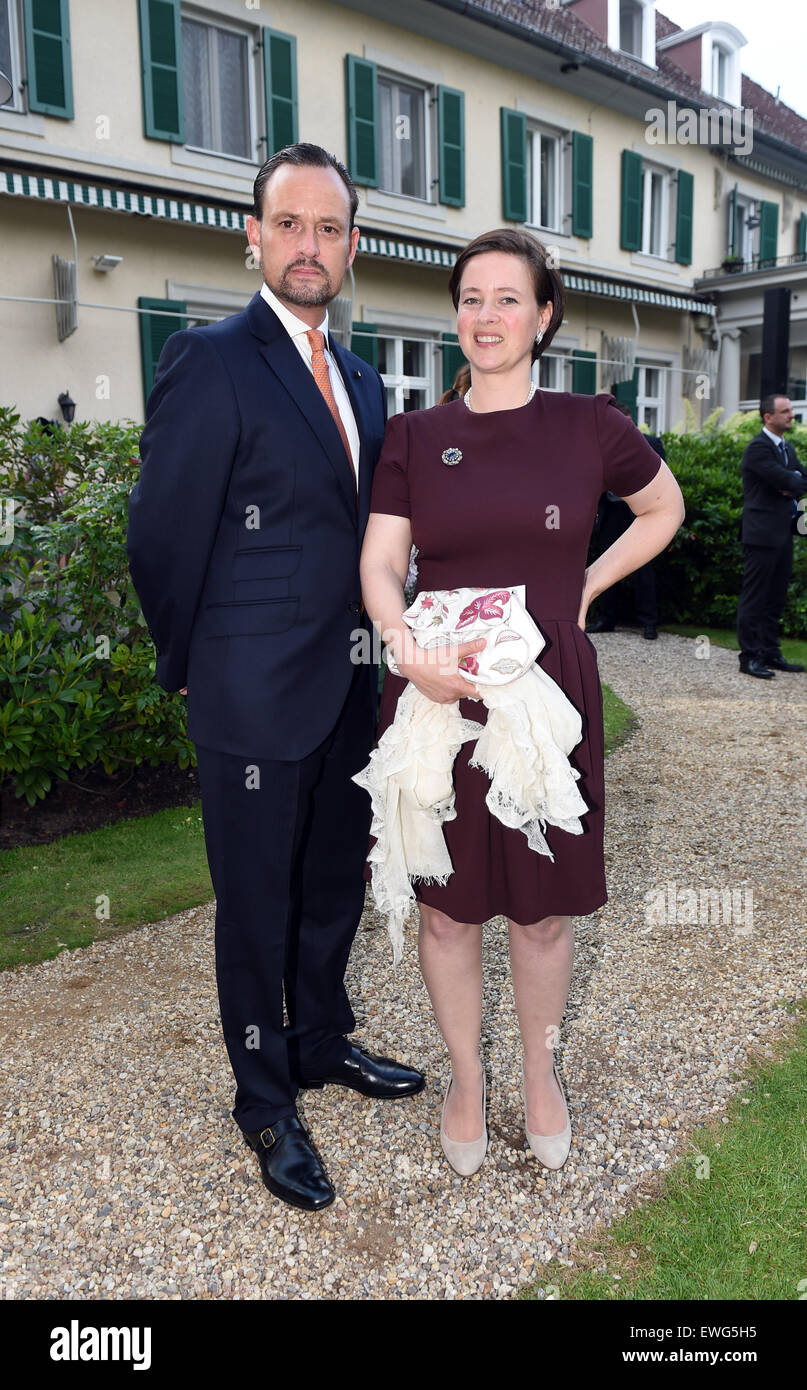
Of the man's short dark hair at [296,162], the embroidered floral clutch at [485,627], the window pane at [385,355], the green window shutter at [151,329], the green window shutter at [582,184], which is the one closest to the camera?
the embroidered floral clutch at [485,627]

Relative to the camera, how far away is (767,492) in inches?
335

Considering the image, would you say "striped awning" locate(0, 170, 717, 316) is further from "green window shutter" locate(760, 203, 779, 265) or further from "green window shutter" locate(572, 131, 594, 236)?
"green window shutter" locate(760, 203, 779, 265)

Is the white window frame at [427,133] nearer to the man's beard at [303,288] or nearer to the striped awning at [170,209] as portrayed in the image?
the striped awning at [170,209]

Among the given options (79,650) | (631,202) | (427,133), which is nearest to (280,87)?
(427,133)

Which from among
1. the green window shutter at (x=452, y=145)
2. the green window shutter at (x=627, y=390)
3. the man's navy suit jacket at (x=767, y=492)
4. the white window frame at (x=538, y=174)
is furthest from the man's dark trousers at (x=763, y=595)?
the white window frame at (x=538, y=174)

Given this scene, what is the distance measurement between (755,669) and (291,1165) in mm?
7249

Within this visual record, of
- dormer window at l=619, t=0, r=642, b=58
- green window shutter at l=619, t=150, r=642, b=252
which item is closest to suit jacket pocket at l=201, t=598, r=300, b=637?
green window shutter at l=619, t=150, r=642, b=252

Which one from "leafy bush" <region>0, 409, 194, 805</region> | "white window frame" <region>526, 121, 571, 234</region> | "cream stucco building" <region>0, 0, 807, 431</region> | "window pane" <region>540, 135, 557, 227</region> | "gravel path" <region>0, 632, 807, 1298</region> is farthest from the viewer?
"window pane" <region>540, 135, 557, 227</region>

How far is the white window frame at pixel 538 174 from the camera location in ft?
51.2

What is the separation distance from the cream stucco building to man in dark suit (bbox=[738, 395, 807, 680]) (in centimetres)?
574

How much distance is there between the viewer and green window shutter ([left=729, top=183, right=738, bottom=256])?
19344 millimetres

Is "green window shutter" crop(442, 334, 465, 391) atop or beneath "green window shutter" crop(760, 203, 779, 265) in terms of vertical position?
beneath

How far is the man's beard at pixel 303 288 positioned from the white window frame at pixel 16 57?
9.10 metres

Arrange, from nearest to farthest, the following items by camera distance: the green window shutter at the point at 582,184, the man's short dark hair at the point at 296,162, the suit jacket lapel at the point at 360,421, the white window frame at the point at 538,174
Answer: the man's short dark hair at the point at 296,162 → the suit jacket lapel at the point at 360,421 → the white window frame at the point at 538,174 → the green window shutter at the point at 582,184
